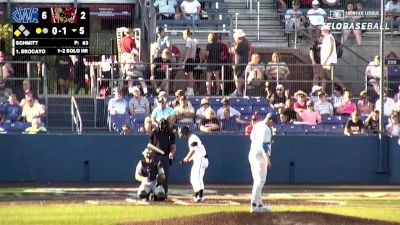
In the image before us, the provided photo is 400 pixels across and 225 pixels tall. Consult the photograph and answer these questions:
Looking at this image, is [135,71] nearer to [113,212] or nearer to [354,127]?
[354,127]

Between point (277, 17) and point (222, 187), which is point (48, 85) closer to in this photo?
point (222, 187)

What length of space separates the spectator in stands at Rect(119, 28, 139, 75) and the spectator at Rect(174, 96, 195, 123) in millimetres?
2900

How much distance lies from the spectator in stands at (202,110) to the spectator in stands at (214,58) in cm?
144

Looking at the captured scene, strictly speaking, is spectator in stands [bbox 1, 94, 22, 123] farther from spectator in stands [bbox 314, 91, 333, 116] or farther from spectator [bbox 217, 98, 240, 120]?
spectator in stands [bbox 314, 91, 333, 116]

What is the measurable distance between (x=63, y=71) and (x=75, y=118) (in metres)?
1.84

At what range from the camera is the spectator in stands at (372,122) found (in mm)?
28531

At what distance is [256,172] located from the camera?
19547 millimetres

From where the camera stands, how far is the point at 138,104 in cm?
2847

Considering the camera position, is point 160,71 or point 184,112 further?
point 160,71

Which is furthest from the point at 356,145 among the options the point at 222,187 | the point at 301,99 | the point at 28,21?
the point at 28,21

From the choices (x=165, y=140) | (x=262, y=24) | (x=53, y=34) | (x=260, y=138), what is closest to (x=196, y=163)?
(x=165, y=140)

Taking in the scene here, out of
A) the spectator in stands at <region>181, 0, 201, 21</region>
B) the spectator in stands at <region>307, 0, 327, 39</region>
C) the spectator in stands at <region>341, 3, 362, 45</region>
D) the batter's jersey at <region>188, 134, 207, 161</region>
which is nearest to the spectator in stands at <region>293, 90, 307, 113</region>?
the spectator in stands at <region>307, 0, 327, 39</region>

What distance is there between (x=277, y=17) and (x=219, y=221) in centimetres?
1710

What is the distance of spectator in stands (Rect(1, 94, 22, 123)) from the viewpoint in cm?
2830
